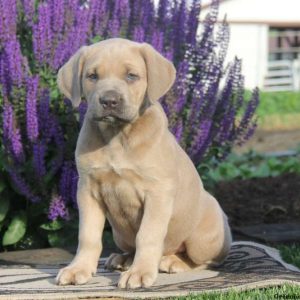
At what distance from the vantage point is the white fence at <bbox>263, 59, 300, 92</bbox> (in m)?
24.5

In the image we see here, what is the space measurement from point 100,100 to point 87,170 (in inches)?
17.4

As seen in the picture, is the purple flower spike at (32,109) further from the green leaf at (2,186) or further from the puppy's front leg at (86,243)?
the puppy's front leg at (86,243)

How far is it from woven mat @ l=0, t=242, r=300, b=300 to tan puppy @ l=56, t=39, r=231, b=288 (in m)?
0.12

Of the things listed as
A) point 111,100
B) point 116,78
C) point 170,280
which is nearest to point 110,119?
point 111,100

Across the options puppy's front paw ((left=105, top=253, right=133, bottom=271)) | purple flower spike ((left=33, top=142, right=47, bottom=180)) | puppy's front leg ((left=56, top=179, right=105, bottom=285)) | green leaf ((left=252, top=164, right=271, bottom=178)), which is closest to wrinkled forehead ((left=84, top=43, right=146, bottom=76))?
puppy's front leg ((left=56, top=179, right=105, bottom=285))

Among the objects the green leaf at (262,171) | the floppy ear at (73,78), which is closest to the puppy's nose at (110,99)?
the floppy ear at (73,78)

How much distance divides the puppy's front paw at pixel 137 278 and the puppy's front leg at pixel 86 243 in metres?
0.24

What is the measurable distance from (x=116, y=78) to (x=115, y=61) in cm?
9

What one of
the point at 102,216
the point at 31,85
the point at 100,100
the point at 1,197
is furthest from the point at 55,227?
the point at 100,100

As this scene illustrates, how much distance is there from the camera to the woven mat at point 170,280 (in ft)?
12.8

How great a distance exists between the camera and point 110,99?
3975 mm

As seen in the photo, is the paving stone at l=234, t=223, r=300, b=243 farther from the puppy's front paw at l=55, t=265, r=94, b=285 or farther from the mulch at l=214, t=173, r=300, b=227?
the puppy's front paw at l=55, t=265, r=94, b=285

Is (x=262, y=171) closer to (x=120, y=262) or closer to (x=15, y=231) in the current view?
(x=15, y=231)

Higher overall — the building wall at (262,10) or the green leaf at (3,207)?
the building wall at (262,10)
